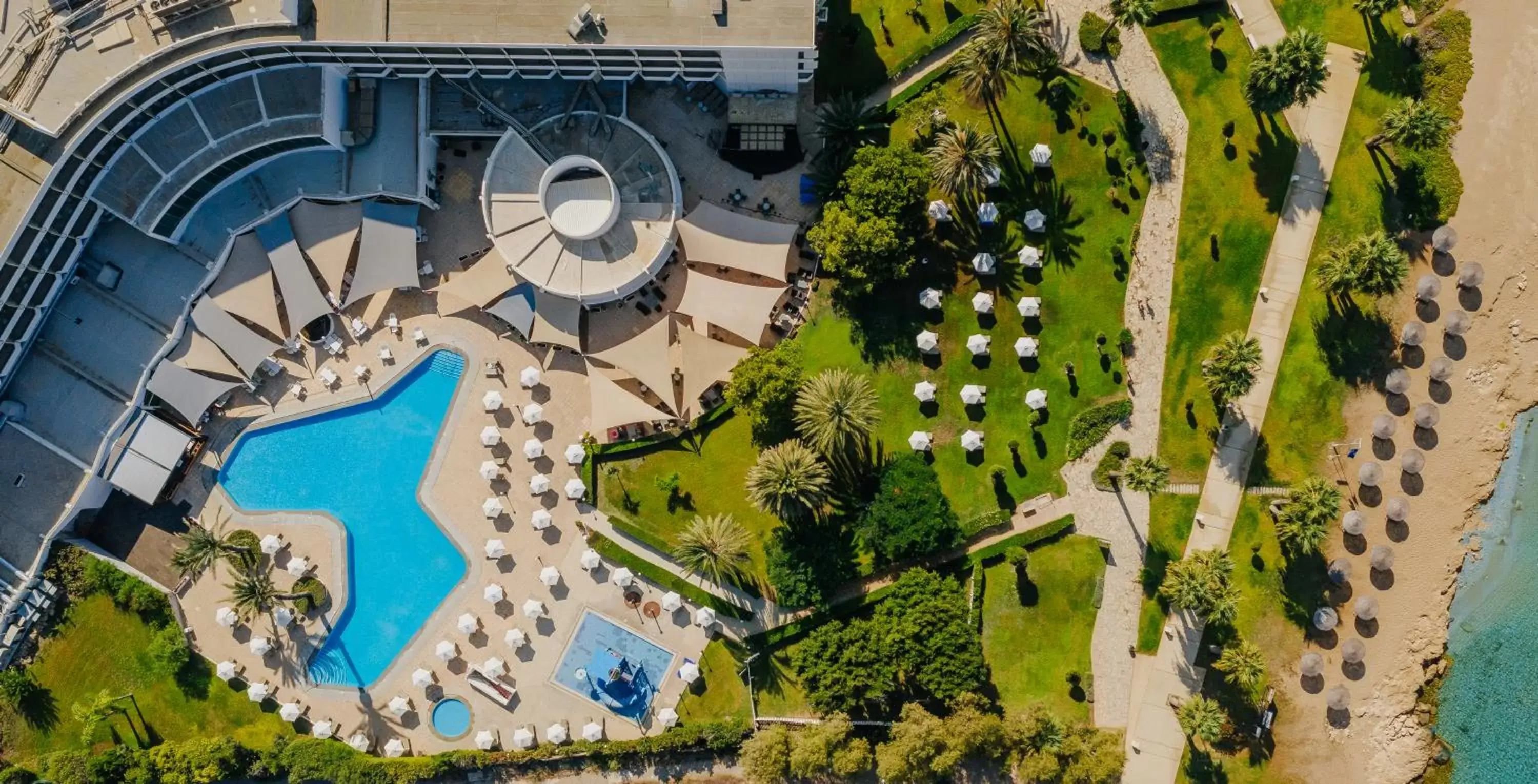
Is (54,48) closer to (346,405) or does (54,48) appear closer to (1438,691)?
(346,405)

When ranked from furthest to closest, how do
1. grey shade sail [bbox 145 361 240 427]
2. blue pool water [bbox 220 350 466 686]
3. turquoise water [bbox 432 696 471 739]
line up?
blue pool water [bbox 220 350 466 686] → turquoise water [bbox 432 696 471 739] → grey shade sail [bbox 145 361 240 427]

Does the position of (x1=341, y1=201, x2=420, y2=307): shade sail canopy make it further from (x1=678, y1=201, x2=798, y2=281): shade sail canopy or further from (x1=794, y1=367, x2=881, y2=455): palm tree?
(x1=794, y1=367, x2=881, y2=455): palm tree

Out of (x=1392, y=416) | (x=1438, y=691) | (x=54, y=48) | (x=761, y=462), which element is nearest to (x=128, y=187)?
(x=54, y=48)

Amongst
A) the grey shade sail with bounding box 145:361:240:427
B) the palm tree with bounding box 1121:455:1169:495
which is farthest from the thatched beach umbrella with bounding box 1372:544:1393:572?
the grey shade sail with bounding box 145:361:240:427

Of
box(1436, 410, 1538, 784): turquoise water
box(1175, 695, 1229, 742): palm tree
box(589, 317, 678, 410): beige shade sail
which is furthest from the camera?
box(589, 317, 678, 410): beige shade sail

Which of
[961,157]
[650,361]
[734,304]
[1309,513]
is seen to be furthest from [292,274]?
[1309,513]

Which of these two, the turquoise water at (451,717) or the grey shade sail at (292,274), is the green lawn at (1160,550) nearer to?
the turquoise water at (451,717)

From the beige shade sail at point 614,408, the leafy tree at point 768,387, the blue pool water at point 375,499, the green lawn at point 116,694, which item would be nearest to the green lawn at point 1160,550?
the leafy tree at point 768,387
